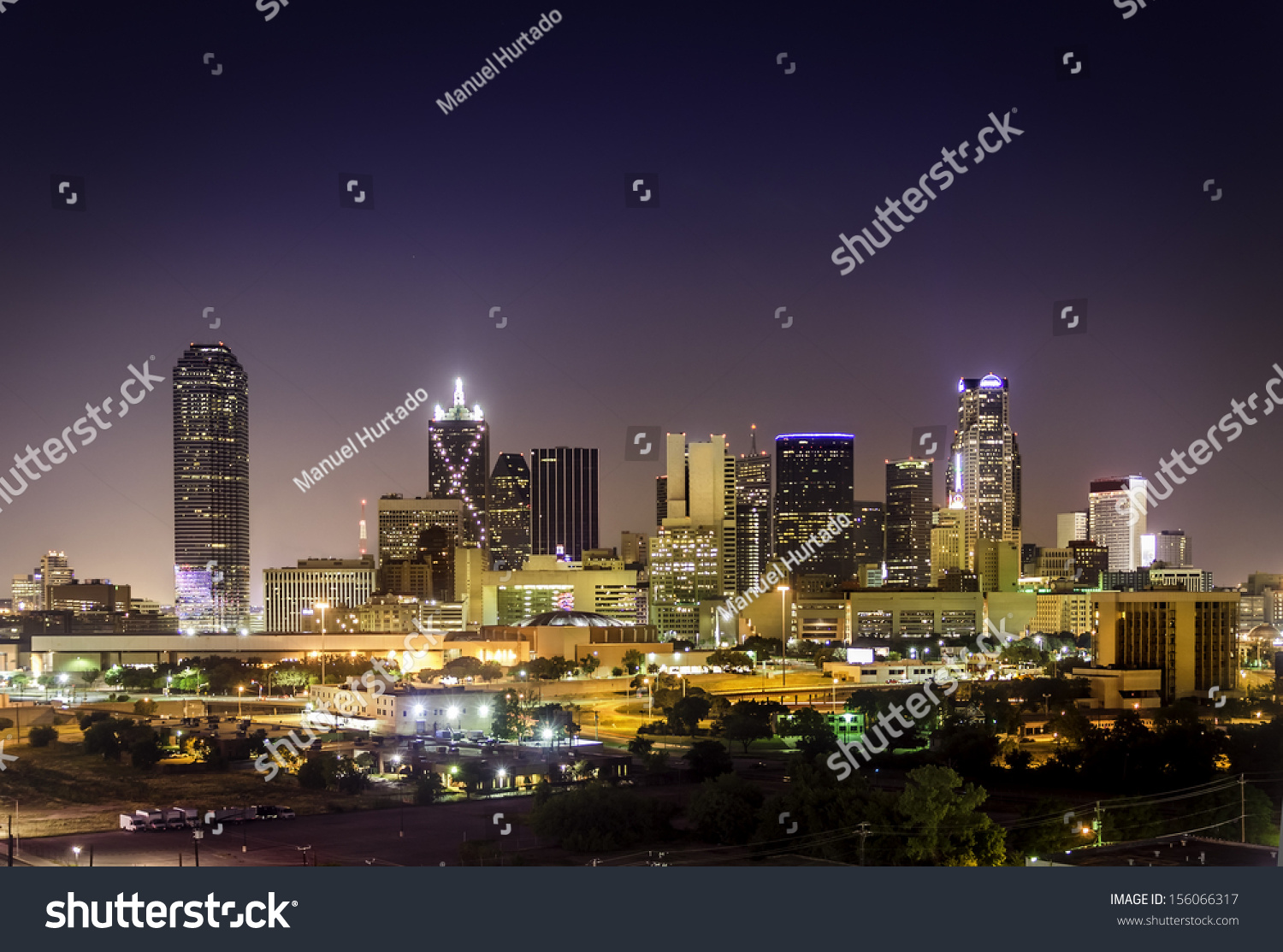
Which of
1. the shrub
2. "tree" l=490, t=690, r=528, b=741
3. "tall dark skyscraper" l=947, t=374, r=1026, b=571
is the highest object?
"tall dark skyscraper" l=947, t=374, r=1026, b=571

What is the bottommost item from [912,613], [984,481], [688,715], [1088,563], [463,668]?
[912,613]

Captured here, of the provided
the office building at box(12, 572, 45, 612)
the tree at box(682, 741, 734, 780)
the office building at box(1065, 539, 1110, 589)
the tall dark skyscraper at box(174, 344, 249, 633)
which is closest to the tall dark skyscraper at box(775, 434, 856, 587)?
the office building at box(1065, 539, 1110, 589)

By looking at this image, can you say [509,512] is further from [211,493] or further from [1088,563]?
[1088,563]

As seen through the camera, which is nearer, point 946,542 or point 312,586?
point 312,586

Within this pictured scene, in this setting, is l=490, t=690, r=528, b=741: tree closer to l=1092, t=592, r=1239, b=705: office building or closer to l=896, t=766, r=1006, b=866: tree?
l=896, t=766, r=1006, b=866: tree

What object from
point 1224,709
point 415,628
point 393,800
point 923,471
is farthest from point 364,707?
point 923,471

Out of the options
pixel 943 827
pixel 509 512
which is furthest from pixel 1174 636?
pixel 509 512
